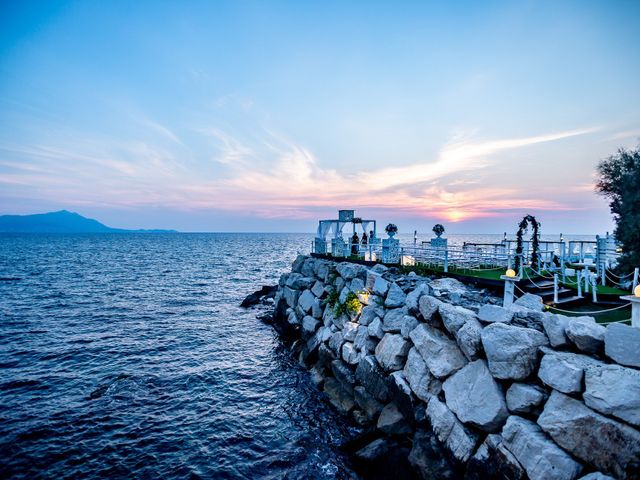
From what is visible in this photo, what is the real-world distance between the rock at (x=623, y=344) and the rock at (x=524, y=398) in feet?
4.47

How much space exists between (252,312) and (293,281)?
20.0 feet

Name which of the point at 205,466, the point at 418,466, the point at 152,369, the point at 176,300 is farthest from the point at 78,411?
the point at 176,300

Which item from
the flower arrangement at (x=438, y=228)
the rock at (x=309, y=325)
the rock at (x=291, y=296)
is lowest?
the rock at (x=309, y=325)

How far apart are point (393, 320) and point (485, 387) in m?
3.97

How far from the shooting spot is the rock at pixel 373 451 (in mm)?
8289

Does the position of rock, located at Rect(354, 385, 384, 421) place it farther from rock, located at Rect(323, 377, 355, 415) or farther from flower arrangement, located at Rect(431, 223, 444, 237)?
flower arrangement, located at Rect(431, 223, 444, 237)

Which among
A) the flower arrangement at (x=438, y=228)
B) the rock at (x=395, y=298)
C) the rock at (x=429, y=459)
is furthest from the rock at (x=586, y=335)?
the flower arrangement at (x=438, y=228)

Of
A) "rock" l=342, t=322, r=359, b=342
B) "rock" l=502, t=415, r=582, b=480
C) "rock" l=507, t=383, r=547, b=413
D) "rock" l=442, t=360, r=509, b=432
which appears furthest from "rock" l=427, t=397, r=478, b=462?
"rock" l=342, t=322, r=359, b=342

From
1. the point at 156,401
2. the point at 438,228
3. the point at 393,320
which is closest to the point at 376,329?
the point at 393,320

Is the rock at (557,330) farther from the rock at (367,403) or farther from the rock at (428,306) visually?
the rock at (367,403)

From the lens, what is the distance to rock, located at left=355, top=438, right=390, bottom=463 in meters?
8.29

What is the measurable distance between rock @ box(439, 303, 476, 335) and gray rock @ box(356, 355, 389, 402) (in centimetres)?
289

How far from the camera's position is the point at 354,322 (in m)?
12.9

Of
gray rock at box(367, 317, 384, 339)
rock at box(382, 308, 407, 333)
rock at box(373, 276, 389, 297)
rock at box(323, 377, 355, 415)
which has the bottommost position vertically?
rock at box(323, 377, 355, 415)
